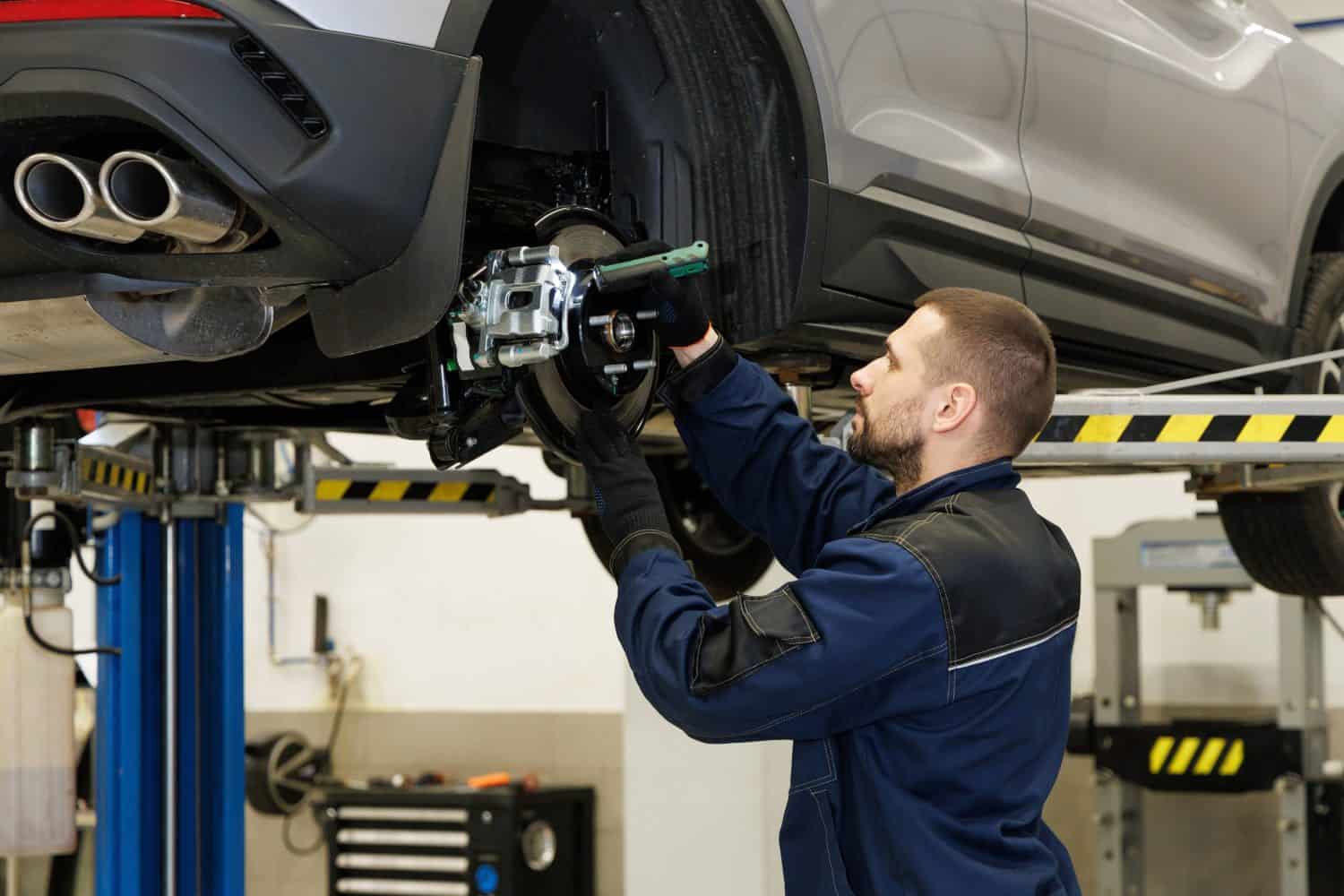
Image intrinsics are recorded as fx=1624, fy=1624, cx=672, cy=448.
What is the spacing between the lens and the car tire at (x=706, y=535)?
330 cm

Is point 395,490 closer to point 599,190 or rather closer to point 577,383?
point 599,190

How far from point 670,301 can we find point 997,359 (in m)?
0.37

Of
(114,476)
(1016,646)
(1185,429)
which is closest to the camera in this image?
(1016,646)

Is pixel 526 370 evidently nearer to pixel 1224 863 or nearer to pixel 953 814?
pixel 953 814

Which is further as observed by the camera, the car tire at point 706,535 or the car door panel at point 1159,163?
the car tire at point 706,535

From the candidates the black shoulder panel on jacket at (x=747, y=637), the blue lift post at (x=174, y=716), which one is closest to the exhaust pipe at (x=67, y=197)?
the black shoulder panel on jacket at (x=747, y=637)

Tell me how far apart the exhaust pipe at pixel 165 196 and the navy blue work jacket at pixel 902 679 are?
1.85 ft

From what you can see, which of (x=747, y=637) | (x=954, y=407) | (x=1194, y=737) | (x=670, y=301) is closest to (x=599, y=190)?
(x=670, y=301)

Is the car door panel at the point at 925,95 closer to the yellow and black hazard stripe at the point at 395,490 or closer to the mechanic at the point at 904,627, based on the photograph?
the mechanic at the point at 904,627

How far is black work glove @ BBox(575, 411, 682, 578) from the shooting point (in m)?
1.74

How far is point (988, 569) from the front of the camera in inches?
65.1

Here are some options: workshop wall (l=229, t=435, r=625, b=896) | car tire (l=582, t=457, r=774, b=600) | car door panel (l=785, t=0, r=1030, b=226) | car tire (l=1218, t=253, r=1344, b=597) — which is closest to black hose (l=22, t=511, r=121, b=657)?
car tire (l=582, t=457, r=774, b=600)

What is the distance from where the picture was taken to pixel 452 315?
5.71 feet

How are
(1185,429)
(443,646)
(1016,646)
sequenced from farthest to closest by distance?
(443,646), (1185,429), (1016,646)
